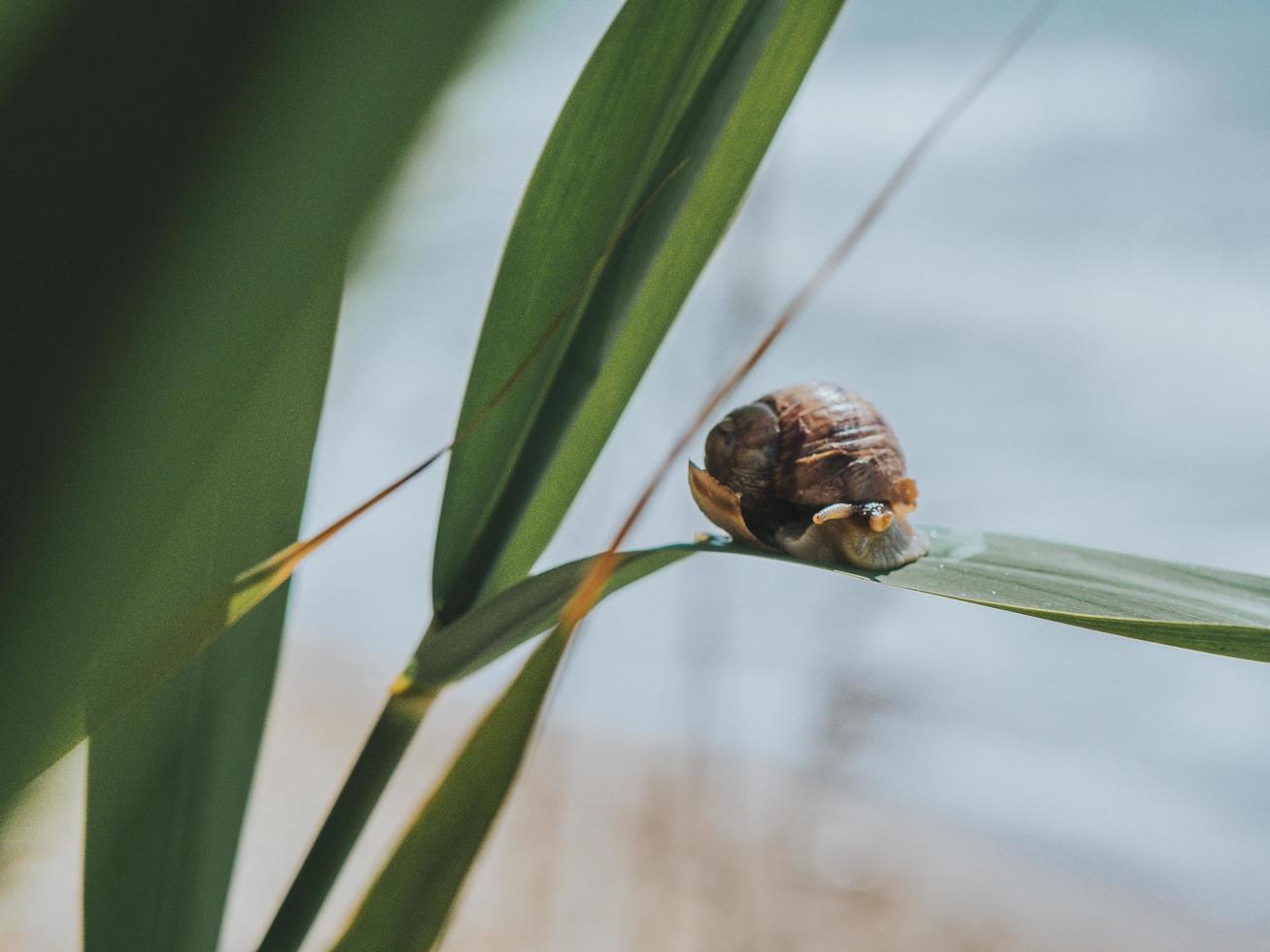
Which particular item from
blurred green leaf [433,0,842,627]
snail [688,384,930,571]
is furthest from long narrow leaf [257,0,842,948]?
snail [688,384,930,571]

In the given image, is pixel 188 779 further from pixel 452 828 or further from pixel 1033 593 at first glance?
pixel 1033 593

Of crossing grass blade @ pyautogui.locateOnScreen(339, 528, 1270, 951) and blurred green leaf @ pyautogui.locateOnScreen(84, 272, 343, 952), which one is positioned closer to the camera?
crossing grass blade @ pyautogui.locateOnScreen(339, 528, 1270, 951)

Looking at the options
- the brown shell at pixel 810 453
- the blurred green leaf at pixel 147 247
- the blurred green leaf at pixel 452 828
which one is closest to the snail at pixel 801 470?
the brown shell at pixel 810 453

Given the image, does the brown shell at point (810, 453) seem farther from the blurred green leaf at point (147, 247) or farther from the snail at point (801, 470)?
the blurred green leaf at point (147, 247)

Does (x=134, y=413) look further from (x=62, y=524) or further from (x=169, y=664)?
(x=169, y=664)

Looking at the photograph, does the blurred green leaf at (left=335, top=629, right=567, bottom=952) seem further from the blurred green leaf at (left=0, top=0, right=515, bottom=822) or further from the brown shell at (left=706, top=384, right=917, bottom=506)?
the brown shell at (left=706, top=384, right=917, bottom=506)

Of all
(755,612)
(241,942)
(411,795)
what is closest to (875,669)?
(755,612)
